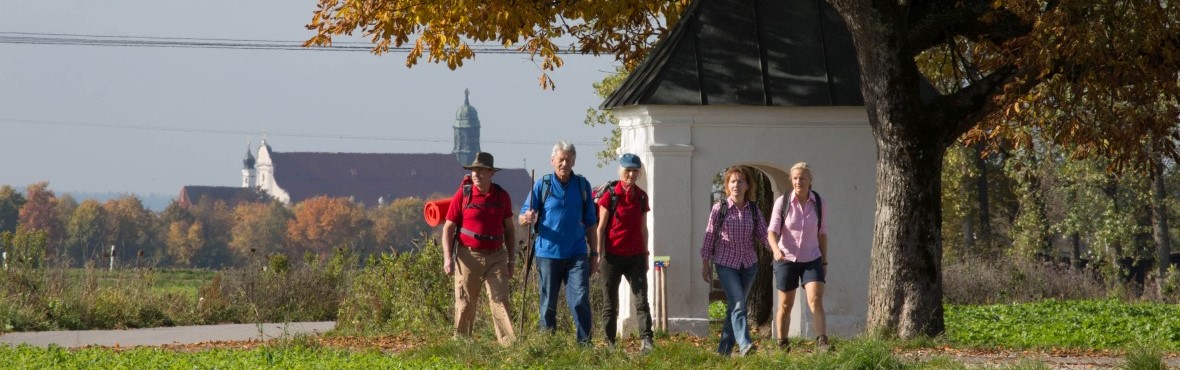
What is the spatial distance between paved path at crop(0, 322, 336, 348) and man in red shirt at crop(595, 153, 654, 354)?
457 cm

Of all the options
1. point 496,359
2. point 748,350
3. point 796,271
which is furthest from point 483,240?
point 796,271

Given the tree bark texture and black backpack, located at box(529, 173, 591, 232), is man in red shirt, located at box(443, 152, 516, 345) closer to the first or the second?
black backpack, located at box(529, 173, 591, 232)

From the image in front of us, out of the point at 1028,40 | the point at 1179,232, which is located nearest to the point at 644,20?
the point at 1028,40

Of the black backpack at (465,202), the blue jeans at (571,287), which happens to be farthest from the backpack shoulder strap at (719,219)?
the black backpack at (465,202)

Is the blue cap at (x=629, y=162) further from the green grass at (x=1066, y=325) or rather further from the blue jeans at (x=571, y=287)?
the green grass at (x=1066, y=325)

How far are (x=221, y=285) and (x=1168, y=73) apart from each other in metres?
12.3

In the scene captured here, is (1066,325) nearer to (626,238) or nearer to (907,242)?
(907,242)

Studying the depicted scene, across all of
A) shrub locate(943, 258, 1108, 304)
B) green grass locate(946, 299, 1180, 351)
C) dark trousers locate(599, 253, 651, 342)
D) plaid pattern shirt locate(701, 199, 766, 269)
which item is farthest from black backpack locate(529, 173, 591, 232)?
shrub locate(943, 258, 1108, 304)

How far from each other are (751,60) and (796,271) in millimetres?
4089

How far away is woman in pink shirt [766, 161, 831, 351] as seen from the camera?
1091 centimetres

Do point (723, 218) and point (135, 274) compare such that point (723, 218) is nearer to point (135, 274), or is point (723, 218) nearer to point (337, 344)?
point (337, 344)

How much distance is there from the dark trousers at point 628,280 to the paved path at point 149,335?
175 inches

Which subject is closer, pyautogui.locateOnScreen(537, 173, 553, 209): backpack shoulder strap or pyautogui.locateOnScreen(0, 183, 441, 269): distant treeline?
pyautogui.locateOnScreen(537, 173, 553, 209): backpack shoulder strap

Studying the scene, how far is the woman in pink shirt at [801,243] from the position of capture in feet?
35.8
